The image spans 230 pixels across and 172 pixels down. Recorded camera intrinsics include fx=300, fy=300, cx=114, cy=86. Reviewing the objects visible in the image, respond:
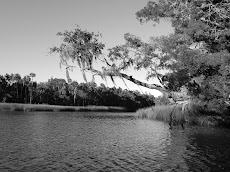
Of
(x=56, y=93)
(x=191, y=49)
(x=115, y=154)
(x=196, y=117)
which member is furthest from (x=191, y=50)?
(x=56, y=93)

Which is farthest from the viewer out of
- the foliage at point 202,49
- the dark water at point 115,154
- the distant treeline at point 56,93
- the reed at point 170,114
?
the distant treeline at point 56,93

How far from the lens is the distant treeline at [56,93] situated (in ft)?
432

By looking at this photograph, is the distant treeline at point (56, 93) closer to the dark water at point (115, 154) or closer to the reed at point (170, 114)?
the reed at point (170, 114)

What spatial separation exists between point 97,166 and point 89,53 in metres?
10.7

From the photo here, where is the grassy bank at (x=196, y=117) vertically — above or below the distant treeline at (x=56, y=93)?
below

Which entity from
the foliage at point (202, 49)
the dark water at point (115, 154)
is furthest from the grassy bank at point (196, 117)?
the foliage at point (202, 49)

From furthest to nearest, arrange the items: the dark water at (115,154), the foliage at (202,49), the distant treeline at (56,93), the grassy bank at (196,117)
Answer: the distant treeline at (56,93)
the grassy bank at (196,117)
the foliage at (202,49)
the dark water at (115,154)

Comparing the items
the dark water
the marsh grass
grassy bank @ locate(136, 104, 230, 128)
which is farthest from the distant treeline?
the dark water

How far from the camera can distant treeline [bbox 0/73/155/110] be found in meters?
132

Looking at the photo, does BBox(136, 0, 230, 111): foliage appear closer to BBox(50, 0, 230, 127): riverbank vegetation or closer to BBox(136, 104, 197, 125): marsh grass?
BBox(50, 0, 230, 127): riverbank vegetation

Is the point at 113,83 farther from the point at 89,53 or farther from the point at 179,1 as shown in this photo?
the point at 179,1

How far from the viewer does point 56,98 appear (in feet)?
473

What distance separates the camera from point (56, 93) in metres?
144

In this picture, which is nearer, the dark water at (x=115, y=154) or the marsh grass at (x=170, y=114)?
the dark water at (x=115, y=154)
